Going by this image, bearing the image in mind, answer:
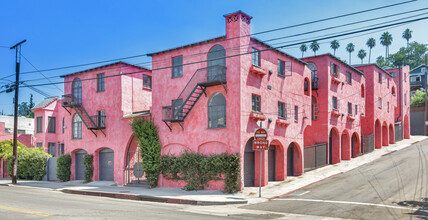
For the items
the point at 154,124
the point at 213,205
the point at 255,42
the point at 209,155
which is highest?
the point at 255,42

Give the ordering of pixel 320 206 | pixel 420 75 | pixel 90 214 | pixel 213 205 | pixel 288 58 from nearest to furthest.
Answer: pixel 90 214 → pixel 320 206 → pixel 213 205 → pixel 288 58 → pixel 420 75

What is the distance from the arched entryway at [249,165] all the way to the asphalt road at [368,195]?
11.0 ft

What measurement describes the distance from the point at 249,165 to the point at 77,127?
15389 millimetres

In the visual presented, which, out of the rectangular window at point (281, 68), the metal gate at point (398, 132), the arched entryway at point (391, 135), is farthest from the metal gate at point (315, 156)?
the metal gate at point (398, 132)

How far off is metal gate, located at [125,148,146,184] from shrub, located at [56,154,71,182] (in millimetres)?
6349

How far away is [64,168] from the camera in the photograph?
30766 millimetres

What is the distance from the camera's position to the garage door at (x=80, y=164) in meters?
30.7

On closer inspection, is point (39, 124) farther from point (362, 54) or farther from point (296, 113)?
point (362, 54)

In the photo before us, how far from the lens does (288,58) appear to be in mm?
27234

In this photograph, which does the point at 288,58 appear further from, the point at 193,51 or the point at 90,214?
the point at 90,214

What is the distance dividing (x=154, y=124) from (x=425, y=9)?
17.3 metres

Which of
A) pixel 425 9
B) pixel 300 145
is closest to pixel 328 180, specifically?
pixel 300 145

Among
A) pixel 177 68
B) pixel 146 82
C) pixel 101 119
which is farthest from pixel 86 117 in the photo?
pixel 177 68

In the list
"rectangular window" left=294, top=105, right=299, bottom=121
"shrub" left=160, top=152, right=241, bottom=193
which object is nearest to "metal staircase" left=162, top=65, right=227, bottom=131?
"shrub" left=160, top=152, right=241, bottom=193
